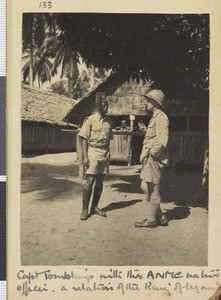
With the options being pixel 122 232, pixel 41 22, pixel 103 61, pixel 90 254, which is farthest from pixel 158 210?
pixel 41 22

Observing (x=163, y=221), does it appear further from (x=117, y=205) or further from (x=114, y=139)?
(x=114, y=139)

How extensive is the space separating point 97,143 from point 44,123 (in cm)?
24

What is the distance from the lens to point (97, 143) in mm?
2316

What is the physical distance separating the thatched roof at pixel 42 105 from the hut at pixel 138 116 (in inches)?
1.4

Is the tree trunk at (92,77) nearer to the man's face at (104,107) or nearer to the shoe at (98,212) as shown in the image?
the man's face at (104,107)

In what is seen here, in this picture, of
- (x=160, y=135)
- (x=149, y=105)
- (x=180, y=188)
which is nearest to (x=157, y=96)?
(x=149, y=105)

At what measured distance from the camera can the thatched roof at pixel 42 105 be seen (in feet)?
7.44

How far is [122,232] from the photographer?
7.41 ft

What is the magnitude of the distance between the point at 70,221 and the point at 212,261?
0.60 meters

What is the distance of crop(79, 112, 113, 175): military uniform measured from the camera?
2311 mm

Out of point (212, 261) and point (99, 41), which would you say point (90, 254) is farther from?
point (99, 41)

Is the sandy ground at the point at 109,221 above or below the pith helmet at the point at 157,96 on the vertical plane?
below
